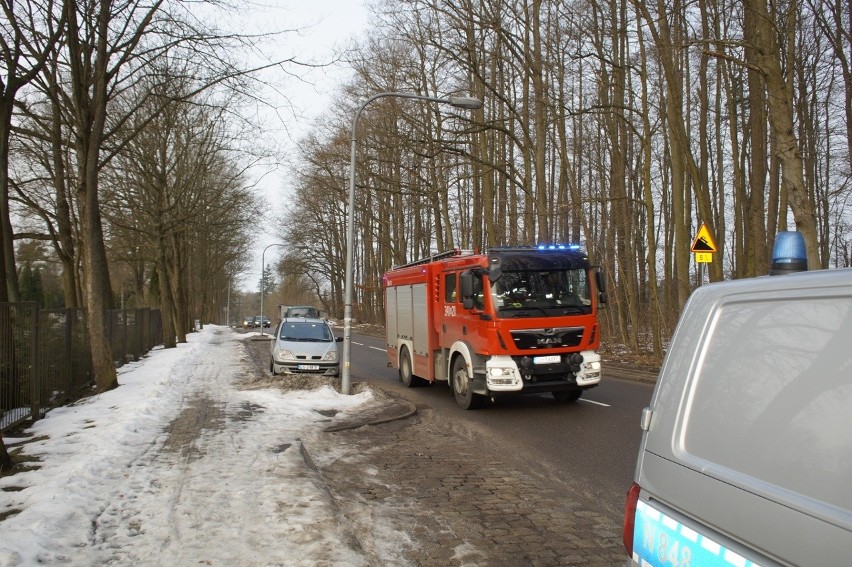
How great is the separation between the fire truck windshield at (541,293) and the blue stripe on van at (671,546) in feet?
27.2

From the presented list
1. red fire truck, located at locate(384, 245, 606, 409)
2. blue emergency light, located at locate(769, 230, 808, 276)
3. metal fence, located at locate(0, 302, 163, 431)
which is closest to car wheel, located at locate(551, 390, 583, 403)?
red fire truck, located at locate(384, 245, 606, 409)

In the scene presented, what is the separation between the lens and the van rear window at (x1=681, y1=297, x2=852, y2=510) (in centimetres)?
165

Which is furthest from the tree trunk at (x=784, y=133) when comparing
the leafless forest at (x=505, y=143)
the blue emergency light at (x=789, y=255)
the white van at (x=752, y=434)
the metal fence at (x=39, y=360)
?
the metal fence at (x=39, y=360)

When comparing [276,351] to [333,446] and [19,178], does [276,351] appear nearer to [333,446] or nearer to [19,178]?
[333,446]

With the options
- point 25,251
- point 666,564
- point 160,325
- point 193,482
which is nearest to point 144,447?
point 193,482

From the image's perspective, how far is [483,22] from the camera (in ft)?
65.2

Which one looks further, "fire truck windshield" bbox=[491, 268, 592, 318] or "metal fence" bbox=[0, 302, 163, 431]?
"fire truck windshield" bbox=[491, 268, 592, 318]

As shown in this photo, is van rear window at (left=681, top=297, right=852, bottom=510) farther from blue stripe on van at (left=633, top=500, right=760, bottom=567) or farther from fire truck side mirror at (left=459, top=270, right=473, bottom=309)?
fire truck side mirror at (left=459, top=270, right=473, bottom=309)

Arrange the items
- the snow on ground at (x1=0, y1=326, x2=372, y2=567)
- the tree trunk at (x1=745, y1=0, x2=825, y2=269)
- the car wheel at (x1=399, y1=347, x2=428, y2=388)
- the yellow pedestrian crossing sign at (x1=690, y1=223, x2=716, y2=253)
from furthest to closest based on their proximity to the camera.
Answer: the car wheel at (x1=399, y1=347, x2=428, y2=388) < the yellow pedestrian crossing sign at (x1=690, y1=223, x2=716, y2=253) < the tree trunk at (x1=745, y1=0, x2=825, y2=269) < the snow on ground at (x1=0, y1=326, x2=372, y2=567)

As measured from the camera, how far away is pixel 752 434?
190cm

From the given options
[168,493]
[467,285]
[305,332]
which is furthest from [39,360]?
[305,332]

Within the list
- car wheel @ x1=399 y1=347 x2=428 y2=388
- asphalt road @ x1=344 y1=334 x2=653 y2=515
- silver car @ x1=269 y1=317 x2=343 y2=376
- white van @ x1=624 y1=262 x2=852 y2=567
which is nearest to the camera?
white van @ x1=624 y1=262 x2=852 y2=567

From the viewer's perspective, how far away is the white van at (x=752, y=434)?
5.41ft

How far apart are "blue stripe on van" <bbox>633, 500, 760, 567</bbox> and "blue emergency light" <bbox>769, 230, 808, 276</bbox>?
3.25 ft
